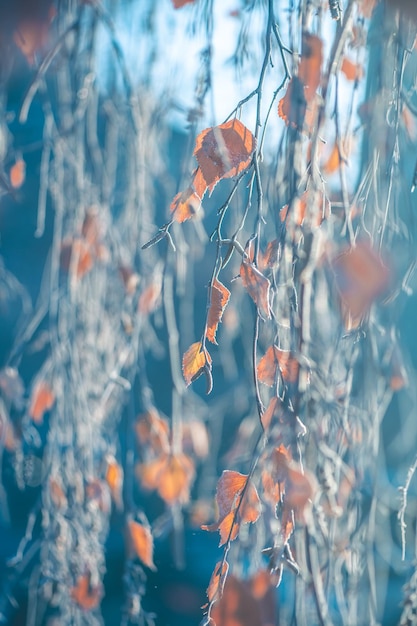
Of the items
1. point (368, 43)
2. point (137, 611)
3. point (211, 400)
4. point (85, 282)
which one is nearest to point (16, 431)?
point (85, 282)

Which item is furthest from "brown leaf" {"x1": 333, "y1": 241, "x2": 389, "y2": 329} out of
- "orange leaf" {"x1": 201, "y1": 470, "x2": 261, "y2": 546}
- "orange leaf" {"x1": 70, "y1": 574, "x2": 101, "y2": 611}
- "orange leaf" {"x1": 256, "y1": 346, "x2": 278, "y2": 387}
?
"orange leaf" {"x1": 70, "y1": 574, "x2": 101, "y2": 611}

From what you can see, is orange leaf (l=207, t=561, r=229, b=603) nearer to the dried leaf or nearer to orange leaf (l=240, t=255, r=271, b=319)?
orange leaf (l=240, t=255, r=271, b=319)

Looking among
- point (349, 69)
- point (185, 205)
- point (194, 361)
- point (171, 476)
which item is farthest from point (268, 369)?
point (171, 476)

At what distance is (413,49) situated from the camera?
636 millimetres

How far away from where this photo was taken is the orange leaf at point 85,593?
991 millimetres

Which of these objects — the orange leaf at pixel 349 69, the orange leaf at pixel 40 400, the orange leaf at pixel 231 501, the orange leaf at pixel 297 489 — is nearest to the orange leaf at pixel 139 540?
the orange leaf at pixel 40 400

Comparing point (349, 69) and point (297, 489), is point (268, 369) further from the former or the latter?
point (349, 69)

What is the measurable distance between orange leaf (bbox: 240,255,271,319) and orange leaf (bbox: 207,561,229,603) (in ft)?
0.75

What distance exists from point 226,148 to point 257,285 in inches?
5.6

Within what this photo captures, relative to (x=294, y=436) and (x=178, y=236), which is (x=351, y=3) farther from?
(x=178, y=236)

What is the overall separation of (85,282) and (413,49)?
671 mm

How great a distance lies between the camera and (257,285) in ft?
1.63

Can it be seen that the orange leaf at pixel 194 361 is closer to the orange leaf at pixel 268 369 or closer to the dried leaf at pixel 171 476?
the orange leaf at pixel 268 369

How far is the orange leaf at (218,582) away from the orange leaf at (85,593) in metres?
0.51
